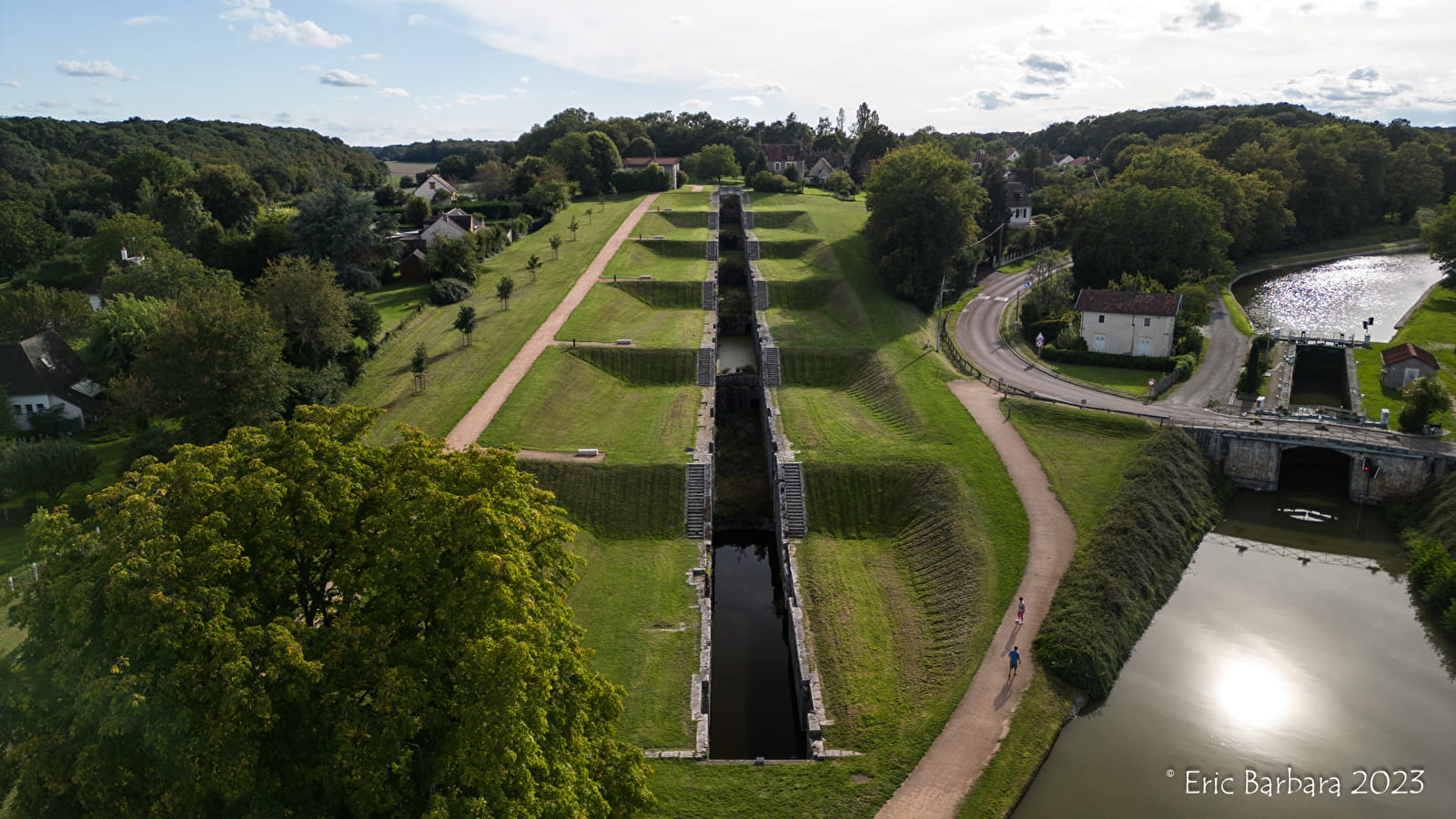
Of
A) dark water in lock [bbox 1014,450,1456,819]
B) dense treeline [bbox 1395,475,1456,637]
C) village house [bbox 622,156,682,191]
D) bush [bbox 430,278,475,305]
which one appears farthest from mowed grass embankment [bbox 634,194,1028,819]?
village house [bbox 622,156,682,191]

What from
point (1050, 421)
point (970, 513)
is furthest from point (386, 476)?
point (1050, 421)

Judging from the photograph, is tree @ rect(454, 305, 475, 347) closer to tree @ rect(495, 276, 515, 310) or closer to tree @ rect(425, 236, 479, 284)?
tree @ rect(495, 276, 515, 310)

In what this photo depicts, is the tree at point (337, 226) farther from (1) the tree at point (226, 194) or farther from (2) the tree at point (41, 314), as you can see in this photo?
(1) the tree at point (226, 194)

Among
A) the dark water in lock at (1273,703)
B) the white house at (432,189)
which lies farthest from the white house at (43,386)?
the white house at (432,189)

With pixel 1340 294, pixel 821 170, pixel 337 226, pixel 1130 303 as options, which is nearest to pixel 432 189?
pixel 337 226

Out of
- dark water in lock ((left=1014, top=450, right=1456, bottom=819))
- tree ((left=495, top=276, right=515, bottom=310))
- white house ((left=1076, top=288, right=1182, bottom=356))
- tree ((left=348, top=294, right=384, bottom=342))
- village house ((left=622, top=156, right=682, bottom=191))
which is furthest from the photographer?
village house ((left=622, top=156, right=682, bottom=191))
